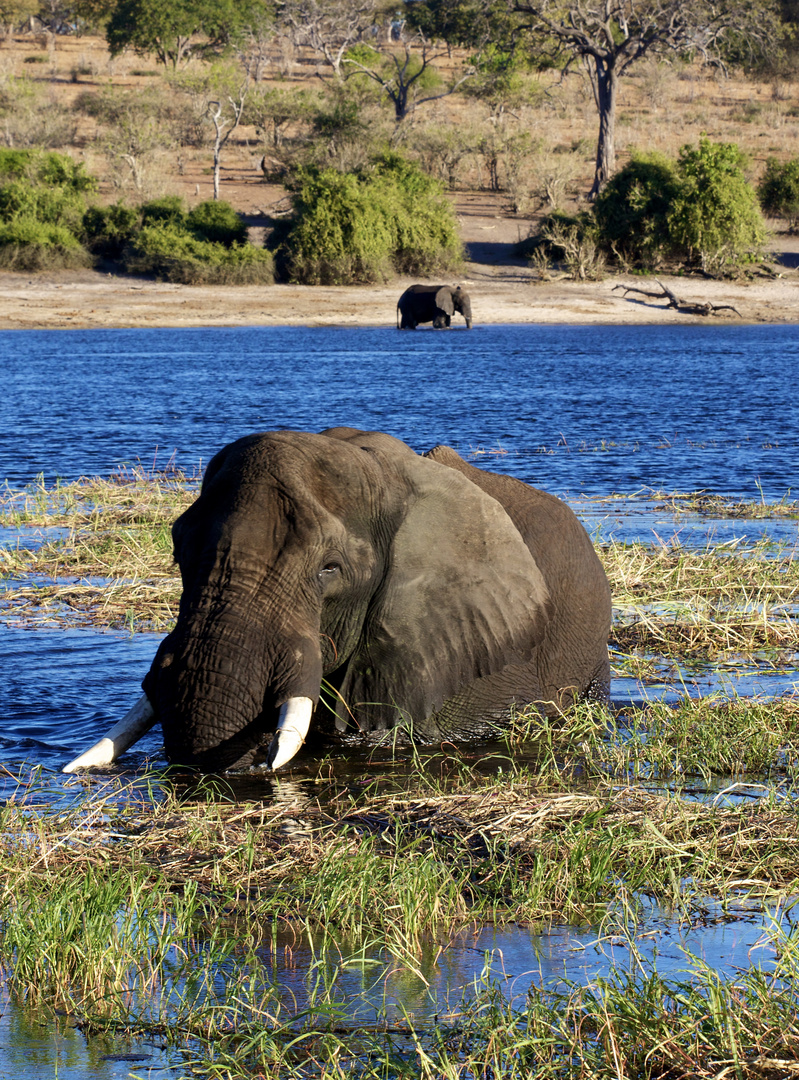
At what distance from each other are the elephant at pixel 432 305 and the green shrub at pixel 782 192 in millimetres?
14689

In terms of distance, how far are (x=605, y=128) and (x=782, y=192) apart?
24.0 ft

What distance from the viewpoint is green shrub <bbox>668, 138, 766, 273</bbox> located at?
1671 inches

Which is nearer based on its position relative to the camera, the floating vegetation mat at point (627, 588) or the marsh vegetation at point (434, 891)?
the marsh vegetation at point (434, 891)

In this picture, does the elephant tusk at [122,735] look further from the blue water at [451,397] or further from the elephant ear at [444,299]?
the elephant ear at [444,299]

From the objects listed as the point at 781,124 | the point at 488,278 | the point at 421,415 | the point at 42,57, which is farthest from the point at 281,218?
the point at 42,57

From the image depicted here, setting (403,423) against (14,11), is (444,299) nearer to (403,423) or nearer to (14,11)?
(403,423)

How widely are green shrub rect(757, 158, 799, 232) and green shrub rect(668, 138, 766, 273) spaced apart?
2913 mm

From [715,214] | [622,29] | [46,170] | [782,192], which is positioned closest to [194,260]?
[46,170]

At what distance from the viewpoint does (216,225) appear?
143 ft

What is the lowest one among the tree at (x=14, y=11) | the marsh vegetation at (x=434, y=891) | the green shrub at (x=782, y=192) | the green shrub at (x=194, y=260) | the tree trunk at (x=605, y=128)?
the marsh vegetation at (x=434, y=891)

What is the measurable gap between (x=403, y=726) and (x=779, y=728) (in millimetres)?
1681

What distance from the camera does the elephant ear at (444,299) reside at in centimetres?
3775

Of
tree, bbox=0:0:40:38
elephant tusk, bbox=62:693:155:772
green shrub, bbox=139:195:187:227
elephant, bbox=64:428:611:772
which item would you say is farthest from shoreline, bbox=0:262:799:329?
tree, bbox=0:0:40:38

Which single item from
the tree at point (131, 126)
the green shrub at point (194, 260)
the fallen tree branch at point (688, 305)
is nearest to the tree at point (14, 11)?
the tree at point (131, 126)
